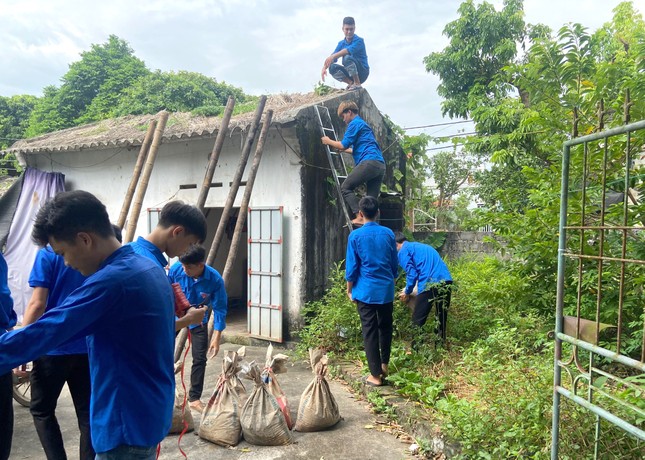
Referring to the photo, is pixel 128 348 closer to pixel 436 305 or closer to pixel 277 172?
pixel 436 305

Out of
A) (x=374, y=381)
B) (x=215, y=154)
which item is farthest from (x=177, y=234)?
(x=215, y=154)

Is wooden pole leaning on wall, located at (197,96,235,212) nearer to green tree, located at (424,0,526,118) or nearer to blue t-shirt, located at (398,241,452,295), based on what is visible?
blue t-shirt, located at (398,241,452,295)

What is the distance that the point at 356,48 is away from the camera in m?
8.07

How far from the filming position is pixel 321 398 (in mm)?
4031

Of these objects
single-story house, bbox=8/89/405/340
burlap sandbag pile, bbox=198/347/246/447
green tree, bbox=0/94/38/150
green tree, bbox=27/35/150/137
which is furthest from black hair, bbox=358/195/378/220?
green tree, bbox=0/94/38/150

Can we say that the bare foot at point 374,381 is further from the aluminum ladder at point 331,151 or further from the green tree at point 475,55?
the green tree at point 475,55

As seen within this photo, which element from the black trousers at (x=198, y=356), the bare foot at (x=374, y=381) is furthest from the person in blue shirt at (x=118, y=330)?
the bare foot at (x=374, y=381)

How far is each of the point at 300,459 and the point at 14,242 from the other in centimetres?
852

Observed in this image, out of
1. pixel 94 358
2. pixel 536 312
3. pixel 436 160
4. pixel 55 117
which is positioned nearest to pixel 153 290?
pixel 94 358

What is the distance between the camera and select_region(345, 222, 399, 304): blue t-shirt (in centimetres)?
466

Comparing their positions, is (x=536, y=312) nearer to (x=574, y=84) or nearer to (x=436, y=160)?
(x=574, y=84)

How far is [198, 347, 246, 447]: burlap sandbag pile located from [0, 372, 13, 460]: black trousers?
1.43 metres

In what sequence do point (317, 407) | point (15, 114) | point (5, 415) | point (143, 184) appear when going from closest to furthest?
1. point (5, 415)
2. point (317, 407)
3. point (143, 184)
4. point (15, 114)

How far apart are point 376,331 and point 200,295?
1719 mm
